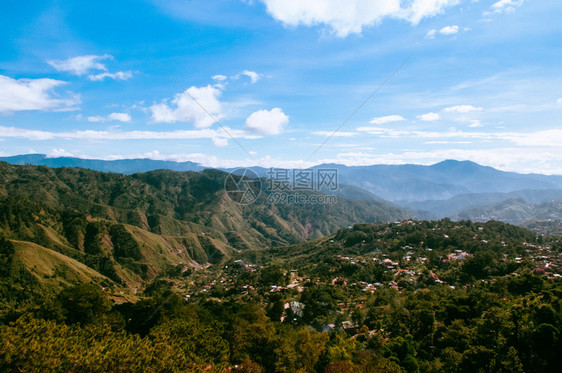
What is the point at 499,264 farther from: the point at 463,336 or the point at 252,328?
the point at 252,328

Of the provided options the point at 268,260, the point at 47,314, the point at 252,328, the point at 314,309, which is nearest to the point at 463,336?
the point at 252,328

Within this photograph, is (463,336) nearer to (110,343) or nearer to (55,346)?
(110,343)

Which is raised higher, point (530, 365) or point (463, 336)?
point (530, 365)

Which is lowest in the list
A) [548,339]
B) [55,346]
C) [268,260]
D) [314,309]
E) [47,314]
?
[268,260]

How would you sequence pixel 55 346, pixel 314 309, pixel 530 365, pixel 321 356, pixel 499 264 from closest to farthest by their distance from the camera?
pixel 55 346 → pixel 530 365 → pixel 321 356 → pixel 314 309 → pixel 499 264

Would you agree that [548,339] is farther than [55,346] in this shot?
Yes

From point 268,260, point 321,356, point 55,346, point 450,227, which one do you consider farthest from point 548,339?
point 268,260

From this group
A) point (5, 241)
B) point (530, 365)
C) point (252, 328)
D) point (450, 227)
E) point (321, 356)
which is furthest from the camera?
point (450, 227)

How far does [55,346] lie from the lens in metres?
16.7

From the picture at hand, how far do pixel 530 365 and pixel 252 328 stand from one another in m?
22.4

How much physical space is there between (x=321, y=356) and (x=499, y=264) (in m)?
63.8

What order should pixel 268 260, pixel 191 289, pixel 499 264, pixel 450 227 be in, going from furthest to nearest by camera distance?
pixel 268 260
pixel 450 227
pixel 191 289
pixel 499 264

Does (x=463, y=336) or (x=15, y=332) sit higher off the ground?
(x=15, y=332)

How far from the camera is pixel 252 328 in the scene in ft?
90.0
